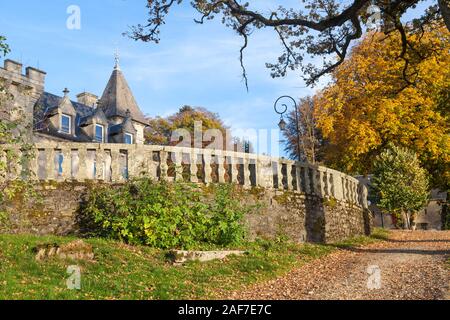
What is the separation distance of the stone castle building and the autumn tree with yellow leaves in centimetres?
1397

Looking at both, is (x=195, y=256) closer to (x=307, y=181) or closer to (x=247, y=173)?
(x=247, y=173)

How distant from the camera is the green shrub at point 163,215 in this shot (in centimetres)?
1248

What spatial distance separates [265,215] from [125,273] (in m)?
6.22

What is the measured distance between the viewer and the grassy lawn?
Result: 8445 mm

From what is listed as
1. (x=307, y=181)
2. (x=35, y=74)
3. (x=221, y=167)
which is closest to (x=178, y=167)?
(x=221, y=167)

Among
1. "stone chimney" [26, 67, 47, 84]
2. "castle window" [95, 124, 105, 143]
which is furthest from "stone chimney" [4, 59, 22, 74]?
"castle window" [95, 124, 105, 143]

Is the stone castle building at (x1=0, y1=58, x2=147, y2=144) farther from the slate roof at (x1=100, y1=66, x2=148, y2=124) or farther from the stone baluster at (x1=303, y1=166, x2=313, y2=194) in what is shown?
the stone baluster at (x1=303, y1=166, x2=313, y2=194)

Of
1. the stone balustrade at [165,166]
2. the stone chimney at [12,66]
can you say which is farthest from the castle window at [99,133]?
the stone balustrade at [165,166]

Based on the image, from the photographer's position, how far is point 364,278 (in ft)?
35.7

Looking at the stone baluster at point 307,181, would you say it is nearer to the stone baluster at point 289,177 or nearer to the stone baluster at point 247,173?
the stone baluster at point 289,177

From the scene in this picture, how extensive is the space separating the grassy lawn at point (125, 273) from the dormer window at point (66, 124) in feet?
65.0

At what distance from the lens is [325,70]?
16.2 metres
